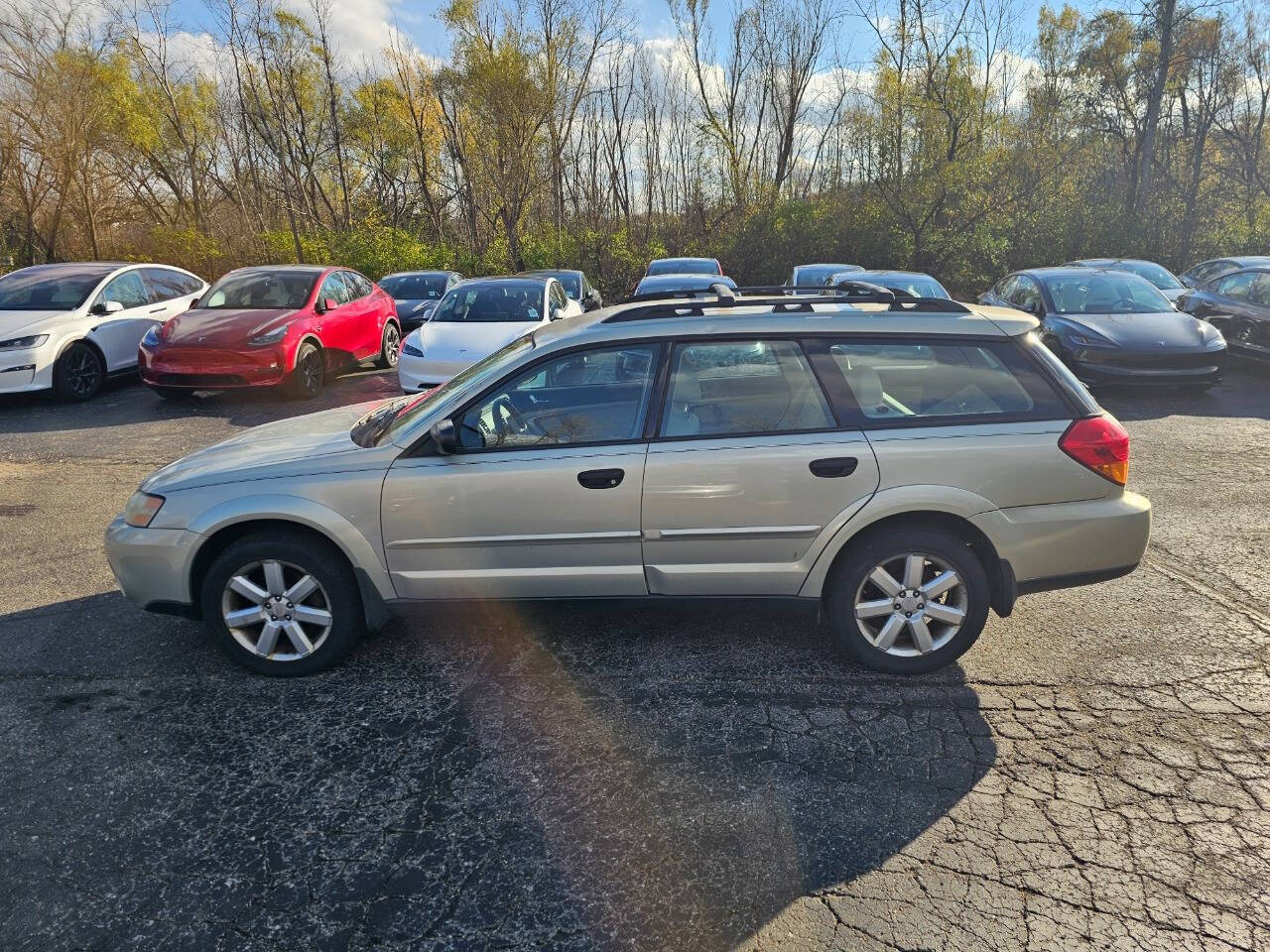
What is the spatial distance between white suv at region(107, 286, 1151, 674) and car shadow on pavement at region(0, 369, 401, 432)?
5.50 metres

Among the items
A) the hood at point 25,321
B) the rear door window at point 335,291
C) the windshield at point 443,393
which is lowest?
the windshield at point 443,393

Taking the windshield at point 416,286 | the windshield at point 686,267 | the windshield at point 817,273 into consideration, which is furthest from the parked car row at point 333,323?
the windshield at point 416,286

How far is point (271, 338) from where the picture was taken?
377 inches

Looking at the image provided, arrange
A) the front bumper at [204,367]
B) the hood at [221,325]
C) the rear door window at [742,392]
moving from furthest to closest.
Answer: the hood at [221,325], the front bumper at [204,367], the rear door window at [742,392]

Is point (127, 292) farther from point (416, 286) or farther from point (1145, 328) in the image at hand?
point (1145, 328)

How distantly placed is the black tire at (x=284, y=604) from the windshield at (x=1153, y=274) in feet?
47.9

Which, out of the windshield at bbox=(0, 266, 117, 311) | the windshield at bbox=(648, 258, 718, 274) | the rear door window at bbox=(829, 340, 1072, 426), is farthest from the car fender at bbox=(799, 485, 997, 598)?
the windshield at bbox=(648, 258, 718, 274)

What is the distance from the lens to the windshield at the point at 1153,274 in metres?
14.1

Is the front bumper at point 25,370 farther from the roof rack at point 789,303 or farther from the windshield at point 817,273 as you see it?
the windshield at point 817,273

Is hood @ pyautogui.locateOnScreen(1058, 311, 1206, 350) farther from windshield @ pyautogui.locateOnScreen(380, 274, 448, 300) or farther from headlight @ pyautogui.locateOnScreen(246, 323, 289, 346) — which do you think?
windshield @ pyautogui.locateOnScreen(380, 274, 448, 300)

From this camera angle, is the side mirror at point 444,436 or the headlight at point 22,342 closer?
the side mirror at point 444,436

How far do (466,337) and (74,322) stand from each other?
4.87 meters

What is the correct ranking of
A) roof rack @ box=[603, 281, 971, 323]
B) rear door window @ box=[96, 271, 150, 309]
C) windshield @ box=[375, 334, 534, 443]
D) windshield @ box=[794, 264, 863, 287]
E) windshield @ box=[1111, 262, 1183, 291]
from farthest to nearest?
windshield @ box=[1111, 262, 1183, 291] → windshield @ box=[794, 264, 863, 287] → rear door window @ box=[96, 271, 150, 309] → roof rack @ box=[603, 281, 971, 323] → windshield @ box=[375, 334, 534, 443]

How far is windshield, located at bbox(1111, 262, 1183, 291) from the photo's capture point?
1410 cm
